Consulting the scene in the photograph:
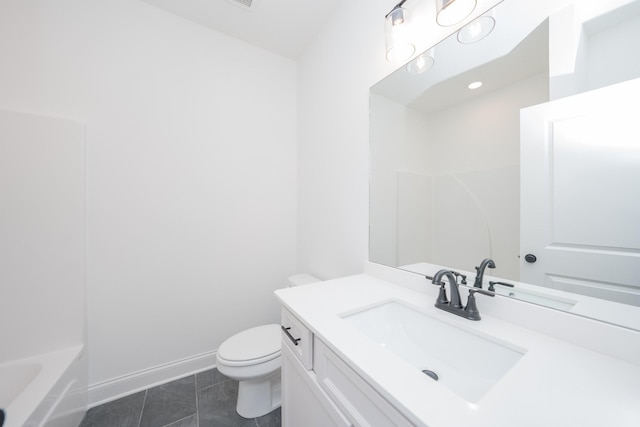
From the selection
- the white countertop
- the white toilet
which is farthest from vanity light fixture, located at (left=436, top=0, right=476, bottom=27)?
the white toilet

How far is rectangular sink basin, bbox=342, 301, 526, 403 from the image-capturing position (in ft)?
2.16

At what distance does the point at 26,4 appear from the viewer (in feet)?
4.25

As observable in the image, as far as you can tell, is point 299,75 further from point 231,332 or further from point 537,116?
point 231,332

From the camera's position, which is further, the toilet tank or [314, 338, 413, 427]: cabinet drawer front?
the toilet tank

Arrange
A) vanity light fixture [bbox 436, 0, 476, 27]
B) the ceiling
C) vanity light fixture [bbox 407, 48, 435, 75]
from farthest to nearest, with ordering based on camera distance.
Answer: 1. the ceiling
2. vanity light fixture [bbox 407, 48, 435, 75]
3. vanity light fixture [bbox 436, 0, 476, 27]

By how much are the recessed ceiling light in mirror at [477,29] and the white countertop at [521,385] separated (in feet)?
3.47

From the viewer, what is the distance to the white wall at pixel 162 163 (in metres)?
1.39

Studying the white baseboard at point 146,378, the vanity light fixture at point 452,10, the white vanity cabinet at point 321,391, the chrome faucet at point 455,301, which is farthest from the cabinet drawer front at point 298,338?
the vanity light fixture at point 452,10

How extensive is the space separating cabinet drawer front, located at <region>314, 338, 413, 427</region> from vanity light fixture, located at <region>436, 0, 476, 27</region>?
1.33m

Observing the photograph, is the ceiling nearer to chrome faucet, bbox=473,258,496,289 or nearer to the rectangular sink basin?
chrome faucet, bbox=473,258,496,289

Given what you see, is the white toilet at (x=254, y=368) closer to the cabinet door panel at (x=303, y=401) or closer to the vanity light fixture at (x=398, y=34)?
the cabinet door panel at (x=303, y=401)

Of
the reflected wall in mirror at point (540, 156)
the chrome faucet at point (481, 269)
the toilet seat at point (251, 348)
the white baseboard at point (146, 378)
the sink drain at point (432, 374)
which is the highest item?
the reflected wall in mirror at point (540, 156)

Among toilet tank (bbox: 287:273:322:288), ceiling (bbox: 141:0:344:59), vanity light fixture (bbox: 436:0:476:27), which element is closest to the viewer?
vanity light fixture (bbox: 436:0:476:27)

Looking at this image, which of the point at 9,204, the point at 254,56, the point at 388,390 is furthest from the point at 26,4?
the point at 388,390
